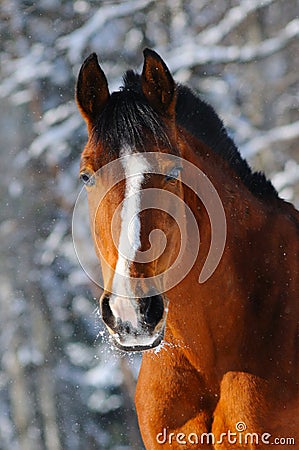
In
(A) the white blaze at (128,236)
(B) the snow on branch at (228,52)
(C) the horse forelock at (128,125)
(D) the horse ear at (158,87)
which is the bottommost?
(A) the white blaze at (128,236)

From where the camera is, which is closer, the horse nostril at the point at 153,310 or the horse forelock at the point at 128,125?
the horse nostril at the point at 153,310

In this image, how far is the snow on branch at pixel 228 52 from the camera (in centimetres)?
1093

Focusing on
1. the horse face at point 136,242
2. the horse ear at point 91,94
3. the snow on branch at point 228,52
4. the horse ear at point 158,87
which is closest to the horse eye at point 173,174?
the horse face at point 136,242

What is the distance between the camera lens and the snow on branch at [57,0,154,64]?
11.0 meters

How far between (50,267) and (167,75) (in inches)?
302

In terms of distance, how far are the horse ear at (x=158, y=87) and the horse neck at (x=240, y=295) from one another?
0.62ft

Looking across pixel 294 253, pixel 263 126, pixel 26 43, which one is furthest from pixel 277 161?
pixel 294 253

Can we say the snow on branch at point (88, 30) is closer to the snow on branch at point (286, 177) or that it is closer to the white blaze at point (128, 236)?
the snow on branch at point (286, 177)

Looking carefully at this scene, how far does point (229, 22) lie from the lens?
1145cm

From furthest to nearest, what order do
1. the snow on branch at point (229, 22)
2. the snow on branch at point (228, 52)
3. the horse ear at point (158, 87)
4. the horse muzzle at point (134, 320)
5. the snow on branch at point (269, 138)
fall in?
the snow on branch at point (229, 22) < the snow on branch at point (228, 52) < the snow on branch at point (269, 138) < the horse ear at point (158, 87) < the horse muzzle at point (134, 320)

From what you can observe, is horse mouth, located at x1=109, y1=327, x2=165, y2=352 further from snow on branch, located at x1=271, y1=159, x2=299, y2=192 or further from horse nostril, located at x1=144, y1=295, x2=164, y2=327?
snow on branch, located at x1=271, y1=159, x2=299, y2=192

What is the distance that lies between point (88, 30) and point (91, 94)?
7.94 meters

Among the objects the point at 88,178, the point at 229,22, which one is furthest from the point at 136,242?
the point at 229,22

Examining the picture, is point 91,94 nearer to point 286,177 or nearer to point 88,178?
point 88,178
